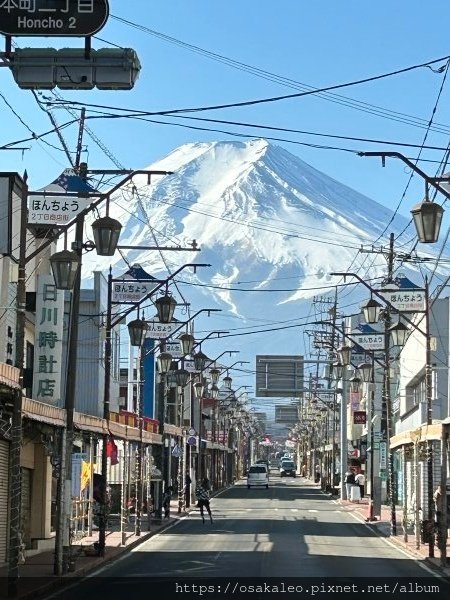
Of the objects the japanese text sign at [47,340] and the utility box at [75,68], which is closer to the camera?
the utility box at [75,68]

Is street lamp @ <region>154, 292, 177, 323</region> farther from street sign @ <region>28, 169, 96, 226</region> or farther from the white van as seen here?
the white van

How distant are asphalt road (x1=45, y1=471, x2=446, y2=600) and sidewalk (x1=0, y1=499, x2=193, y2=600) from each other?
447mm

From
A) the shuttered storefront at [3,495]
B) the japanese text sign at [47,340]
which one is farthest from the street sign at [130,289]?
the shuttered storefront at [3,495]

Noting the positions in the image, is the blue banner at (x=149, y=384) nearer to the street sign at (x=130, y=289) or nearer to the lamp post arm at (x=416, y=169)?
the street sign at (x=130, y=289)

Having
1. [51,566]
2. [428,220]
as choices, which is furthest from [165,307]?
[428,220]

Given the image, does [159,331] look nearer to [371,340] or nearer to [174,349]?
[371,340]

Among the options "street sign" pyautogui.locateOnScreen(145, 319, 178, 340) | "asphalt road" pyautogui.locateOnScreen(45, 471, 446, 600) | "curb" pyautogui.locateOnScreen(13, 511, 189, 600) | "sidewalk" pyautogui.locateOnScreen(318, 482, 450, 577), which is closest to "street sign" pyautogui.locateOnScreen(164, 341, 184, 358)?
"asphalt road" pyautogui.locateOnScreen(45, 471, 446, 600)

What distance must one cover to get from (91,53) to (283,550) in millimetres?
23157

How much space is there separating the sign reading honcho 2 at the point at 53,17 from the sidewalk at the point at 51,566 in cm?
1202

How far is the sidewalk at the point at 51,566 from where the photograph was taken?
80.0ft

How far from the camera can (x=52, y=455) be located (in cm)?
2952

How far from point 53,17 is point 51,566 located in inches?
775
